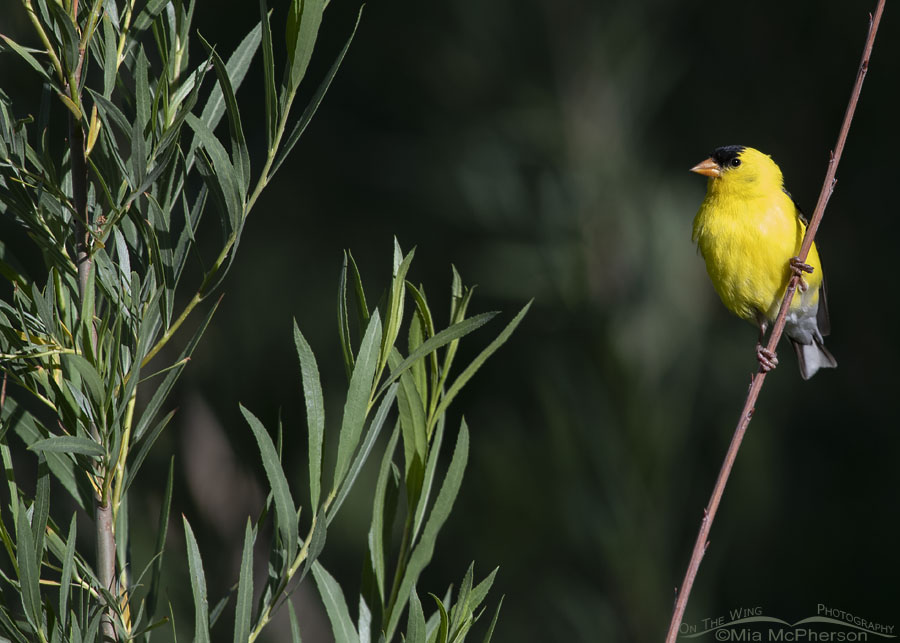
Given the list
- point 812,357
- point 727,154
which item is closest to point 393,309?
point 727,154

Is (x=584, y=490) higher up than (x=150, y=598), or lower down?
lower down

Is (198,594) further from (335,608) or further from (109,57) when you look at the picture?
(109,57)

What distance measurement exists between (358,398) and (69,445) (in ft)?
0.58

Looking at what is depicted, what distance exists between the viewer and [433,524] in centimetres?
65

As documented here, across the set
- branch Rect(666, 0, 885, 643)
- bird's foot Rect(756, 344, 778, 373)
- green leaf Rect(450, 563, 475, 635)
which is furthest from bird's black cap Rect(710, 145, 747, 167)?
green leaf Rect(450, 563, 475, 635)

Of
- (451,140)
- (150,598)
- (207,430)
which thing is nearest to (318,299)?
(451,140)

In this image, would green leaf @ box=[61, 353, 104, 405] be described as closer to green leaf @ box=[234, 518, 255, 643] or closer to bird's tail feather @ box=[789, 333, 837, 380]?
green leaf @ box=[234, 518, 255, 643]

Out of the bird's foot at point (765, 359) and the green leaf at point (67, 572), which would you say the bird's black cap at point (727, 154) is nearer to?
the bird's foot at point (765, 359)

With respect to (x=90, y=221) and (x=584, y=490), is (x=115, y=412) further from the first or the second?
(x=584, y=490)

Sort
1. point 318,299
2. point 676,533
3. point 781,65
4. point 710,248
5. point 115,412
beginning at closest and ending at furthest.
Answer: point 115,412 → point 710,248 → point 676,533 → point 318,299 → point 781,65

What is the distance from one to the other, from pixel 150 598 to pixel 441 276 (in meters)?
2.43

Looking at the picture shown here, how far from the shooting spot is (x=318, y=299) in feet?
9.52

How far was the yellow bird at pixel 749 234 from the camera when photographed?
1.72 metres

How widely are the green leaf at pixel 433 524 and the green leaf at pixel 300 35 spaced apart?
0.84 feet
